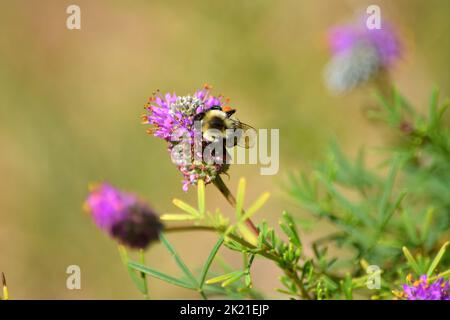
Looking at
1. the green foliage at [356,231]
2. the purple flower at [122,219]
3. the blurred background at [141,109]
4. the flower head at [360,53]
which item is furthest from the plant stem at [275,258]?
the blurred background at [141,109]

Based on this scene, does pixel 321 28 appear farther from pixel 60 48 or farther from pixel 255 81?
pixel 60 48

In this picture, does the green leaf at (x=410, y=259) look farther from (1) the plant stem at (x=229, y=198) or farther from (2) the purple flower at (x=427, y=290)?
(1) the plant stem at (x=229, y=198)

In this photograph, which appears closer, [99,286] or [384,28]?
[384,28]

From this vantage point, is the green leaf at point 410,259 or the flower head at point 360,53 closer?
the green leaf at point 410,259

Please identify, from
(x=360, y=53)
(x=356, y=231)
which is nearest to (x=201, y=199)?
(x=356, y=231)

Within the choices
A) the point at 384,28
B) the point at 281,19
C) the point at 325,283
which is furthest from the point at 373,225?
the point at 281,19

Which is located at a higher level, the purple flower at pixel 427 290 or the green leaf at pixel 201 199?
the green leaf at pixel 201 199

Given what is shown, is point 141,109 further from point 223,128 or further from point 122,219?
point 223,128

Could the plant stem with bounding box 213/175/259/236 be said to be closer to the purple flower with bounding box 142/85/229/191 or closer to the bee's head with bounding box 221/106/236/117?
the purple flower with bounding box 142/85/229/191

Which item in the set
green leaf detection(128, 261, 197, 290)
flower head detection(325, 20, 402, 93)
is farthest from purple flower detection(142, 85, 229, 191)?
flower head detection(325, 20, 402, 93)
